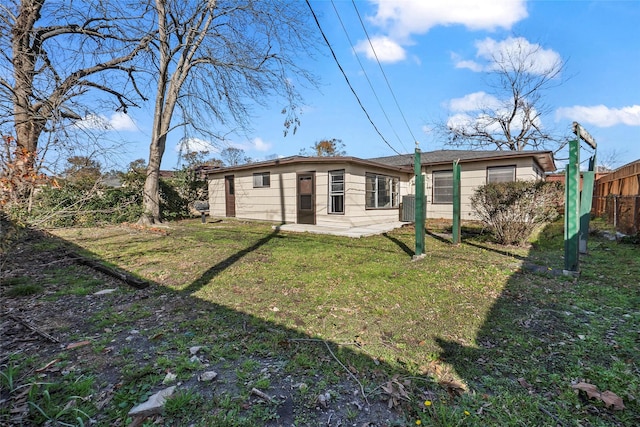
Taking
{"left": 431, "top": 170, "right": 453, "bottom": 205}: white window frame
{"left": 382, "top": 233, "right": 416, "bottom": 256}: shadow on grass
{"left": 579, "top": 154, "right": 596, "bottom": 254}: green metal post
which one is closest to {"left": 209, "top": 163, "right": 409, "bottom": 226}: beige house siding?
{"left": 431, "top": 170, "right": 453, "bottom": 205}: white window frame

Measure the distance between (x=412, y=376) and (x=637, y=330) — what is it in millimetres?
2255

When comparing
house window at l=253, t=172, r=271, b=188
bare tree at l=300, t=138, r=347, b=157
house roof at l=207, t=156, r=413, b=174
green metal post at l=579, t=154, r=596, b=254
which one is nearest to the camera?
green metal post at l=579, t=154, r=596, b=254

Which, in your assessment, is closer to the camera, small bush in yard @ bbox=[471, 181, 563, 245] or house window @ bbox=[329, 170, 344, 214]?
small bush in yard @ bbox=[471, 181, 563, 245]

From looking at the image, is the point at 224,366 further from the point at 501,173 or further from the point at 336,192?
the point at 501,173

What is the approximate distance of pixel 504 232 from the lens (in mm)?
6480

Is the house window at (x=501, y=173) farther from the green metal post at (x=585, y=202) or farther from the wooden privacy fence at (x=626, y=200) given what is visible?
the green metal post at (x=585, y=202)

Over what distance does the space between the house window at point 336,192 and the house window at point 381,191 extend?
1055mm

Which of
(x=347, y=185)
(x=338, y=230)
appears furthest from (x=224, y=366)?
(x=347, y=185)

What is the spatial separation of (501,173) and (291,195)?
26.2ft

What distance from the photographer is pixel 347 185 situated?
32.4 ft

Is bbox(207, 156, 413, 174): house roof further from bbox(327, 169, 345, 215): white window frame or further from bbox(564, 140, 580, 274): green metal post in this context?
bbox(564, 140, 580, 274): green metal post

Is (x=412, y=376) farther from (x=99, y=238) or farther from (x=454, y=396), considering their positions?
(x=99, y=238)

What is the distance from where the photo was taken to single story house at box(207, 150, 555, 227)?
1012 centimetres

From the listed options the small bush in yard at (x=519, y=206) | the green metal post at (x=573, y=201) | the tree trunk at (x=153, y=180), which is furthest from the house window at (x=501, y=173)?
the tree trunk at (x=153, y=180)
